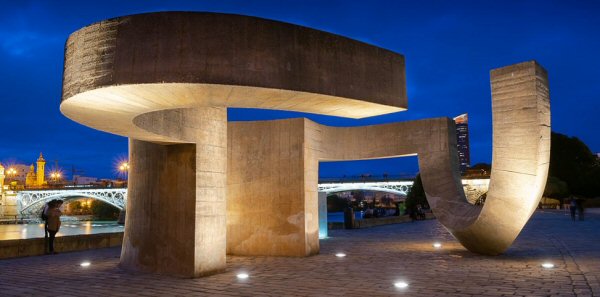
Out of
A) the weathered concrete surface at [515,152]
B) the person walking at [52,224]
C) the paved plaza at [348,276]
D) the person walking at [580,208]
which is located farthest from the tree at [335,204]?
the weathered concrete surface at [515,152]

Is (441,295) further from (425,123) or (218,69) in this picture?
(425,123)

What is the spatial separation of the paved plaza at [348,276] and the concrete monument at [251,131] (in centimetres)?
83

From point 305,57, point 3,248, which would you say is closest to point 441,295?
point 305,57

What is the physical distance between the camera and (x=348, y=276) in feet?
30.4

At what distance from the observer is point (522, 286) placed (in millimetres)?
7879

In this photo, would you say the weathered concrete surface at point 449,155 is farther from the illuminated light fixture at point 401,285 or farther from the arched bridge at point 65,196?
the arched bridge at point 65,196

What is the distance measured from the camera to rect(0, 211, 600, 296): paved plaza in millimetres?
7719

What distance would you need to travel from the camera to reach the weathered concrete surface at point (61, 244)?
1262 cm

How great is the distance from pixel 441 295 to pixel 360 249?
714cm

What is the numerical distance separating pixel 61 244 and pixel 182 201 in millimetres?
6920

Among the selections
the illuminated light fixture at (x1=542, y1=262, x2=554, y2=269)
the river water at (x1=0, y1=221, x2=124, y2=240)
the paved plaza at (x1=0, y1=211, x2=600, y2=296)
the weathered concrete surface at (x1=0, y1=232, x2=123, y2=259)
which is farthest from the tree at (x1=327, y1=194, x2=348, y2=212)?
the illuminated light fixture at (x1=542, y1=262, x2=554, y2=269)

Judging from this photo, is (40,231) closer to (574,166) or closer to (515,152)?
(515,152)

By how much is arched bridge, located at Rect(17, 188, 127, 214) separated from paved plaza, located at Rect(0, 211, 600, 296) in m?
58.9

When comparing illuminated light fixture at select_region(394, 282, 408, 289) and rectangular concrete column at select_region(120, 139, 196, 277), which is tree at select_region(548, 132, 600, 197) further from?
→ rectangular concrete column at select_region(120, 139, 196, 277)
